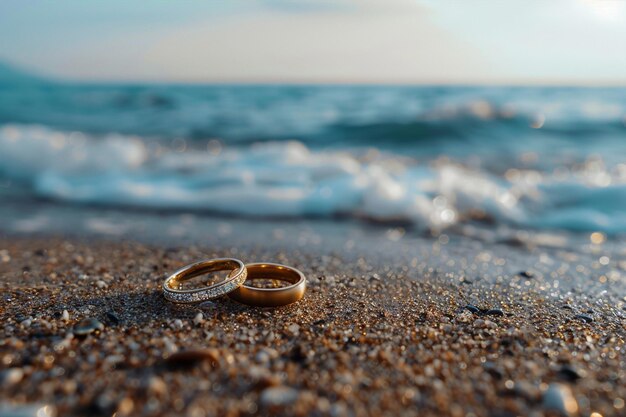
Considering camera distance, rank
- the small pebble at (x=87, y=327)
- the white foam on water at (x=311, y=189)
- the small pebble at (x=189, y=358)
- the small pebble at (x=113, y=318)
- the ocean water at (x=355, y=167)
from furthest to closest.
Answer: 1. the ocean water at (x=355, y=167)
2. the white foam on water at (x=311, y=189)
3. the small pebble at (x=113, y=318)
4. the small pebble at (x=87, y=327)
5. the small pebble at (x=189, y=358)

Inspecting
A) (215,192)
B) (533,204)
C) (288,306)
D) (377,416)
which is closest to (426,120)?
(533,204)

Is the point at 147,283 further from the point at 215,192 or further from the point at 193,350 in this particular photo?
the point at 215,192

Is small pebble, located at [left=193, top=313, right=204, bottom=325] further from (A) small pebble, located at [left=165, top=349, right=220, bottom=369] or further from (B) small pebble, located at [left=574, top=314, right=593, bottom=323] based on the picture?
(B) small pebble, located at [left=574, top=314, right=593, bottom=323]

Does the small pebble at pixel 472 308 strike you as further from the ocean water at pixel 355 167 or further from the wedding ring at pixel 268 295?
the ocean water at pixel 355 167

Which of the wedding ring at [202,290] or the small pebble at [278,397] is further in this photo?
the wedding ring at [202,290]

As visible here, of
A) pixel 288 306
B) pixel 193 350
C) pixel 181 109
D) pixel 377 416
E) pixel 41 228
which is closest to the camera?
pixel 377 416

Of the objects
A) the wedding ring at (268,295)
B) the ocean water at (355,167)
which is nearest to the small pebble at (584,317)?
the wedding ring at (268,295)

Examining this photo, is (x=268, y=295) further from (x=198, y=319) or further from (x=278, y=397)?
(x=278, y=397)
